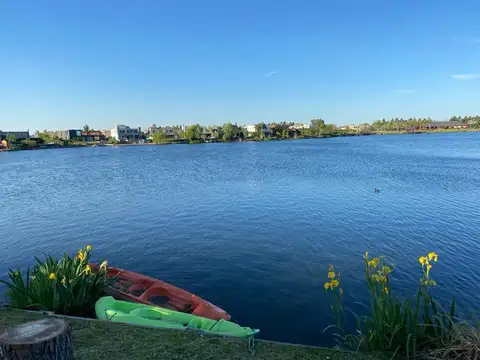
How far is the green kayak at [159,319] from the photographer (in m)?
6.15

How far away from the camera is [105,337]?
17.8ft

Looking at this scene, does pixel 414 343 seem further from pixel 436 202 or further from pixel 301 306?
pixel 436 202

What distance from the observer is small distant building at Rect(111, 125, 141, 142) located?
17770 cm

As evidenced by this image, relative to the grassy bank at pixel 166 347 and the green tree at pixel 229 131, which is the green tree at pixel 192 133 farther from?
the grassy bank at pixel 166 347

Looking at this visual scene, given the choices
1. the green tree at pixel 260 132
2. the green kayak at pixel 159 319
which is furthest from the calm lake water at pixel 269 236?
the green tree at pixel 260 132

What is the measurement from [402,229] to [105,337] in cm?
1459

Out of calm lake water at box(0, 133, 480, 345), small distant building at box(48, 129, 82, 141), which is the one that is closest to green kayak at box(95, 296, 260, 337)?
calm lake water at box(0, 133, 480, 345)

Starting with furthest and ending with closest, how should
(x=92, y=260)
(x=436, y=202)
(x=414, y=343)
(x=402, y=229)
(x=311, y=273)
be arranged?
(x=436, y=202) < (x=402, y=229) < (x=92, y=260) < (x=311, y=273) < (x=414, y=343)

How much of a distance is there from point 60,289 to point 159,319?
7.37 feet

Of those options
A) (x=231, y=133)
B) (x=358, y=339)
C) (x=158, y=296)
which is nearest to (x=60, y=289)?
(x=158, y=296)

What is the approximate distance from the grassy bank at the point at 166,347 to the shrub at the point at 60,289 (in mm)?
1066

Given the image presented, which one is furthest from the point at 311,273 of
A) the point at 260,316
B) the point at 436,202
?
the point at 436,202

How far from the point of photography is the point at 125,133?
181375 millimetres

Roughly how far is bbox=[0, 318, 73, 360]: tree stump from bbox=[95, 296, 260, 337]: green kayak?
2640 millimetres
